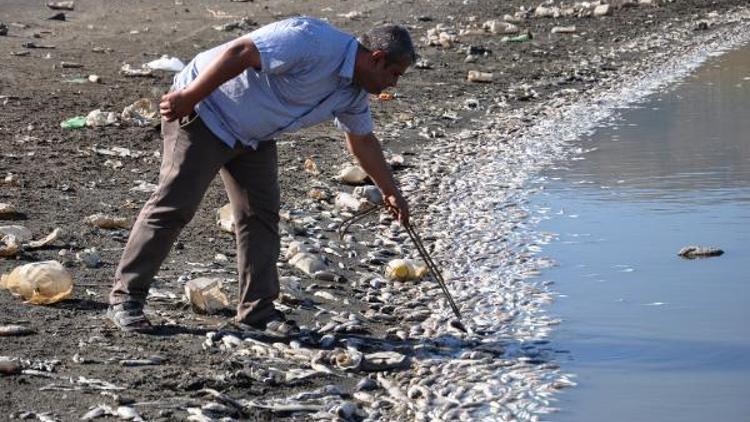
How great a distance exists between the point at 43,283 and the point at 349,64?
173 cm

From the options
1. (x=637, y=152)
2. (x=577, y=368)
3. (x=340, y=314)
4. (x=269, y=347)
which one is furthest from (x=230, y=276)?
(x=637, y=152)

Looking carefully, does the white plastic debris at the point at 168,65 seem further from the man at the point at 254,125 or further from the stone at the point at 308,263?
the man at the point at 254,125

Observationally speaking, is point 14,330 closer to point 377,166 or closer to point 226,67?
point 226,67

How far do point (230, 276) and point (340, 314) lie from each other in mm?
743

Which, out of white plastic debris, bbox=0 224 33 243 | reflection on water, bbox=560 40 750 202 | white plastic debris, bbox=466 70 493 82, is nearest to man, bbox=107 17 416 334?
white plastic debris, bbox=0 224 33 243

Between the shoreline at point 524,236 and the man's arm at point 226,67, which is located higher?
the man's arm at point 226,67

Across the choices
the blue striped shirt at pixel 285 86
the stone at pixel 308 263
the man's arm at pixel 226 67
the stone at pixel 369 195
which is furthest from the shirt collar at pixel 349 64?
the stone at pixel 369 195

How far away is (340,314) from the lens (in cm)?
659

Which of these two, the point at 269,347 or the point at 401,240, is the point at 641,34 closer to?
the point at 401,240

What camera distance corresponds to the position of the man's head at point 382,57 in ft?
18.3

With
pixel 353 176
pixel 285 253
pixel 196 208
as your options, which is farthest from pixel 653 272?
pixel 196 208

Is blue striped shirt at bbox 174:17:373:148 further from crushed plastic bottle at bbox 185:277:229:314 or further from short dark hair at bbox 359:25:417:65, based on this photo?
crushed plastic bottle at bbox 185:277:229:314

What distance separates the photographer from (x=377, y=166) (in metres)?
5.98

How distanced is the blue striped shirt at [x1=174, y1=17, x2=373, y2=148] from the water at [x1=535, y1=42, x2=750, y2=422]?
1467 millimetres
